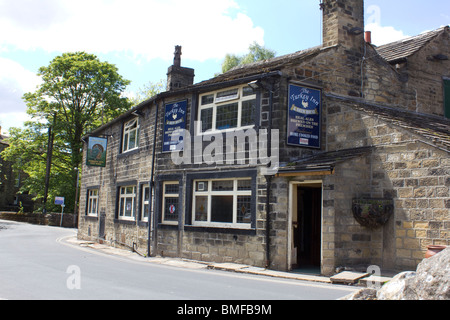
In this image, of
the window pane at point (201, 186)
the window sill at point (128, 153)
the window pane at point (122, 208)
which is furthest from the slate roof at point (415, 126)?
the window pane at point (122, 208)

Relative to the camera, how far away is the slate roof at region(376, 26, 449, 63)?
1644 cm

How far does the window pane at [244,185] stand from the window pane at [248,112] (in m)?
1.79

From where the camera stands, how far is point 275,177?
11.8m

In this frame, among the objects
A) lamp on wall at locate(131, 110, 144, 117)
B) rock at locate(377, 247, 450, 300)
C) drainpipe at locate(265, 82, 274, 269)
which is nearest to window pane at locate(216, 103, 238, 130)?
drainpipe at locate(265, 82, 274, 269)

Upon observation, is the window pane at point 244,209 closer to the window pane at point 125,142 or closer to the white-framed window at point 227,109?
the white-framed window at point 227,109

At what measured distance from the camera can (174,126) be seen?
15.4 meters

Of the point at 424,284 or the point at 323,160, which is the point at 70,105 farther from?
the point at 424,284

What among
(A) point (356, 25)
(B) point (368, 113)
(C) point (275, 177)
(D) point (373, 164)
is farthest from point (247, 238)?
(A) point (356, 25)

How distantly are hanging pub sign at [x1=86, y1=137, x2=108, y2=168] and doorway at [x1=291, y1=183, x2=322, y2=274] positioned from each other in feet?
39.9

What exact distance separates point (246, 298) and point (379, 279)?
3.38 meters

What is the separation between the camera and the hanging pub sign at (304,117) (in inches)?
487

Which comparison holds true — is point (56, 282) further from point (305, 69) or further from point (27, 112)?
point (27, 112)

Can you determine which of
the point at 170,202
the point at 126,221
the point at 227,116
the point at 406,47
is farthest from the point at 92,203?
the point at 406,47

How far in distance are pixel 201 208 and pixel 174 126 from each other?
325 cm
